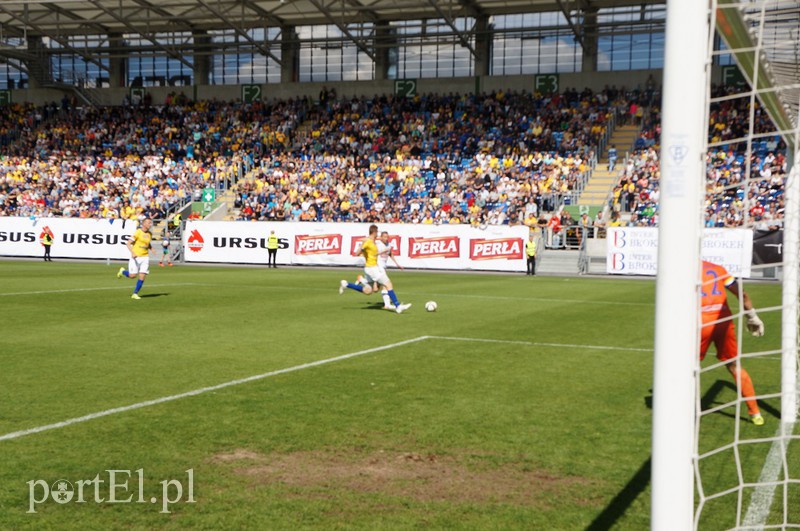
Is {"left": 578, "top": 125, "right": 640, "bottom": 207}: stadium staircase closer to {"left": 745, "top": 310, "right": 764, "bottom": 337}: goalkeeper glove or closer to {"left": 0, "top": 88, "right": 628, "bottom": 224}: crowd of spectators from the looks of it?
{"left": 0, "top": 88, "right": 628, "bottom": 224}: crowd of spectators

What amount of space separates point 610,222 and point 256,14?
86.1ft

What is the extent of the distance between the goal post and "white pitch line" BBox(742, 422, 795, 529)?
5.37ft

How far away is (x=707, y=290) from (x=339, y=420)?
3.32 m

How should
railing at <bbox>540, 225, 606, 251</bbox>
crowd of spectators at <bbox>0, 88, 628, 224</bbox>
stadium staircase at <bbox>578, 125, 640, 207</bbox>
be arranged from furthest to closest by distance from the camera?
crowd of spectators at <bbox>0, 88, 628, 224</bbox>
stadium staircase at <bbox>578, 125, 640, 207</bbox>
railing at <bbox>540, 225, 606, 251</bbox>

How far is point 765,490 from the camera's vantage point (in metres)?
5.64

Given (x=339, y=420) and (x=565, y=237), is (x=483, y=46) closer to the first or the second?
(x=565, y=237)

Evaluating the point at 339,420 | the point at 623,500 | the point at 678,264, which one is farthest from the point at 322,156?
the point at 678,264

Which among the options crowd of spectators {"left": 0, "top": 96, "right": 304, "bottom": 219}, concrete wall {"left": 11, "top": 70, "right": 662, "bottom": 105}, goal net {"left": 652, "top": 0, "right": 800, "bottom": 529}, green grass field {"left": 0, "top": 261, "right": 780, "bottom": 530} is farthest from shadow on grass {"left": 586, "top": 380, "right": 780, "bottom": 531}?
concrete wall {"left": 11, "top": 70, "right": 662, "bottom": 105}

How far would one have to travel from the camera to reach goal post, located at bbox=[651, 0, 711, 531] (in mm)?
3307

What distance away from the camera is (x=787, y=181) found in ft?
25.0

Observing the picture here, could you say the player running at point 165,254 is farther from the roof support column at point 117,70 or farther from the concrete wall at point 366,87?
the roof support column at point 117,70

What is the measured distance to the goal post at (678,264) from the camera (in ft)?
10.8

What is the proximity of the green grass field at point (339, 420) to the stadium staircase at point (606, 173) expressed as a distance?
2365 centimetres

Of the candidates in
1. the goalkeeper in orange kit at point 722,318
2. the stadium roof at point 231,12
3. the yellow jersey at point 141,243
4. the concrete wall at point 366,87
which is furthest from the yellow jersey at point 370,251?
the concrete wall at point 366,87
